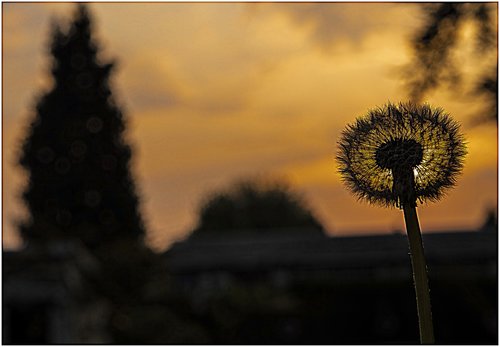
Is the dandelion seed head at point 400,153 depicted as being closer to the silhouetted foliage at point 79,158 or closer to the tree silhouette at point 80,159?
the silhouetted foliage at point 79,158

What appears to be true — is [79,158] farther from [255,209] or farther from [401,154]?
[401,154]

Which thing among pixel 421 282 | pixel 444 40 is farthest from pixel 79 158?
pixel 421 282

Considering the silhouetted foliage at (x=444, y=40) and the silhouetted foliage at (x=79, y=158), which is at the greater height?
the silhouetted foliage at (x=79, y=158)

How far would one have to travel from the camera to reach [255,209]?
76938 mm

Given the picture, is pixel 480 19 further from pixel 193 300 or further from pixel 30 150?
pixel 30 150

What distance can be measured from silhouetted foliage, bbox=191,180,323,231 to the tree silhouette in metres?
23.9

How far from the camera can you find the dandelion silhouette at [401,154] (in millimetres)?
2984

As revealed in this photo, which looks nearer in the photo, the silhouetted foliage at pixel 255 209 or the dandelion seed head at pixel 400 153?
the dandelion seed head at pixel 400 153

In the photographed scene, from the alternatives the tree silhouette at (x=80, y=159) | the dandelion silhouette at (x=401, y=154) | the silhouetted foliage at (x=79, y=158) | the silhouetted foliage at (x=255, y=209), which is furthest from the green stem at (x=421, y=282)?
the silhouetted foliage at (x=255, y=209)

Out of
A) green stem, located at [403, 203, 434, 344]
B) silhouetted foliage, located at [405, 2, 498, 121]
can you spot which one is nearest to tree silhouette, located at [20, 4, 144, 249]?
silhouetted foliage, located at [405, 2, 498, 121]

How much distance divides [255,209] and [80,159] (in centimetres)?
2794

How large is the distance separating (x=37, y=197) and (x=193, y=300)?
17494 mm

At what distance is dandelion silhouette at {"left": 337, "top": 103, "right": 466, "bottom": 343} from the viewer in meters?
2.98

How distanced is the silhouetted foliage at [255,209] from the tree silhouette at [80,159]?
942 inches
